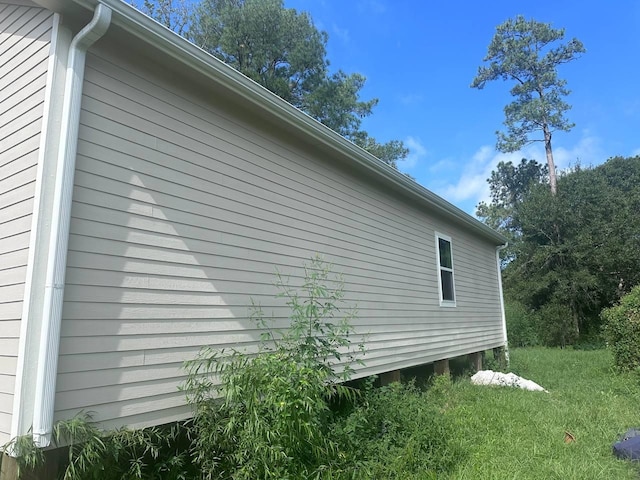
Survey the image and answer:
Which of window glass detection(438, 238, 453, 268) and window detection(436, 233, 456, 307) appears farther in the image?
window glass detection(438, 238, 453, 268)

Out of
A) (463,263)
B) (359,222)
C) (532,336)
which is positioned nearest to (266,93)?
(359,222)

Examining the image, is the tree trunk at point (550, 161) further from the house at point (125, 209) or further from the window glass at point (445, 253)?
the house at point (125, 209)

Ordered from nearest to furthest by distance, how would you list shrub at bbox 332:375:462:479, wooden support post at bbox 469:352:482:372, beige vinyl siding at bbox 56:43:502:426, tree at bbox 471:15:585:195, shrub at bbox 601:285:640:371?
beige vinyl siding at bbox 56:43:502:426, shrub at bbox 332:375:462:479, shrub at bbox 601:285:640:371, wooden support post at bbox 469:352:482:372, tree at bbox 471:15:585:195

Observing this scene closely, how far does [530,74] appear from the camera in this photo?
26.2 meters

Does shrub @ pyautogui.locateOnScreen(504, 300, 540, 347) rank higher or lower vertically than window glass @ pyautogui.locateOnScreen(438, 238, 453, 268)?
lower

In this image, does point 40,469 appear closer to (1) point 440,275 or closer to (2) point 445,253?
(1) point 440,275

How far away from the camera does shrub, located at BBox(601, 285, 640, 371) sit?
9.92 m

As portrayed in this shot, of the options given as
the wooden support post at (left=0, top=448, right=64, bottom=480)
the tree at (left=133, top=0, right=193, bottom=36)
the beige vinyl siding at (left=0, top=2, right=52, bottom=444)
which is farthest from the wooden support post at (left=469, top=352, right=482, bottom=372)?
the tree at (left=133, top=0, right=193, bottom=36)

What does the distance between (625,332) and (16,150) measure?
11628 millimetres

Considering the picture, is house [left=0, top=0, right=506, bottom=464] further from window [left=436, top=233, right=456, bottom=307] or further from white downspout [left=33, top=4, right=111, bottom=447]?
window [left=436, top=233, right=456, bottom=307]

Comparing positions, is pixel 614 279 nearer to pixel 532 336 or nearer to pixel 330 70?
pixel 532 336

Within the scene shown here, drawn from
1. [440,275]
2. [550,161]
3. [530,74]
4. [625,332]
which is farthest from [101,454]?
[530,74]

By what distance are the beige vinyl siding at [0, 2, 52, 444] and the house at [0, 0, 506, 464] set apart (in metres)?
0.02

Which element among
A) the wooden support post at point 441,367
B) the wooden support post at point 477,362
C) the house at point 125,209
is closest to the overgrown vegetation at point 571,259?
the wooden support post at point 477,362
